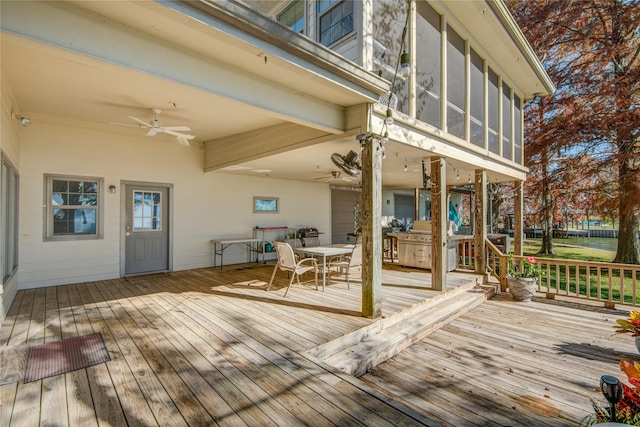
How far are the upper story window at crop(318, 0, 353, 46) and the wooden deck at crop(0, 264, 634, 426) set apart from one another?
4.21 m

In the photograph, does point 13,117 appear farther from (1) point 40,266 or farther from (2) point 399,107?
(2) point 399,107

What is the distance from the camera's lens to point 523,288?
592cm

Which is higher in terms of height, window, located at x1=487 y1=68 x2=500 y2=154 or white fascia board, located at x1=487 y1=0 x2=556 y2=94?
white fascia board, located at x1=487 y1=0 x2=556 y2=94

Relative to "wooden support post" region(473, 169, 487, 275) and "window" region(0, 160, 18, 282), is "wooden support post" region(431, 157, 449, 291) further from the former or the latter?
"window" region(0, 160, 18, 282)

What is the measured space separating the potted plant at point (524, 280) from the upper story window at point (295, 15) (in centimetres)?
670

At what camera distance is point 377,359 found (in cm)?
334

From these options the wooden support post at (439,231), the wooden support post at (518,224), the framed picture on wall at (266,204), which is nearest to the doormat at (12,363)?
the wooden support post at (439,231)

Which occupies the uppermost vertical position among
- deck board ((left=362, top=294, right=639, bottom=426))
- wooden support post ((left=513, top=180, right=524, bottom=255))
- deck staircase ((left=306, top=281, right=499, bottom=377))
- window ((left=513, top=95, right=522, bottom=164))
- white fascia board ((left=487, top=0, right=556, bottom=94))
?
white fascia board ((left=487, top=0, right=556, bottom=94))

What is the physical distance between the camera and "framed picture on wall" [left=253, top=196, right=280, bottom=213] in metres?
8.36

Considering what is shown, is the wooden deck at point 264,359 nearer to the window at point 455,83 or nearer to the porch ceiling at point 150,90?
the porch ceiling at point 150,90

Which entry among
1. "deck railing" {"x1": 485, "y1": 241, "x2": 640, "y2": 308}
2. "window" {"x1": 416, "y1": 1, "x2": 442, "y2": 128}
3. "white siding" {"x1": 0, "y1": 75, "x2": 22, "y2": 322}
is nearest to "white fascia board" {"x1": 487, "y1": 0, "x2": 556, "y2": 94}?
"window" {"x1": 416, "y1": 1, "x2": 442, "y2": 128}

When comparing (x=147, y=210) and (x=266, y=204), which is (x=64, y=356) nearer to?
(x=147, y=210)

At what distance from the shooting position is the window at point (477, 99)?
6.62 meters

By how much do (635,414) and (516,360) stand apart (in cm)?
199
